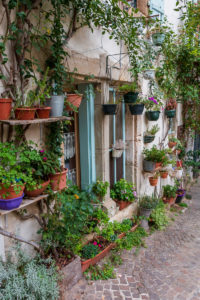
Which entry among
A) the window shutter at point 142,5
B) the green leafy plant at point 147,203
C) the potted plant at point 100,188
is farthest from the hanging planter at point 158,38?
the green leafy plant at point 147,203

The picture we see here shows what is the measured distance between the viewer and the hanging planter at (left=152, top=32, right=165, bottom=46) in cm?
491

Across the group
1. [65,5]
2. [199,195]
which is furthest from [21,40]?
[199,195]

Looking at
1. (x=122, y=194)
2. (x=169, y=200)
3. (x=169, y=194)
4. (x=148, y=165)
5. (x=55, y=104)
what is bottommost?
(x=169, y=200)

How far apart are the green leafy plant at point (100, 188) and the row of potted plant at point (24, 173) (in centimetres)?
109

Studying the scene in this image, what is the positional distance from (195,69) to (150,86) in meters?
2.50

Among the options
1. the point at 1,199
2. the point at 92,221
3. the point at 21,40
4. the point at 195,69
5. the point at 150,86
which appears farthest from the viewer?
the point at 195,69

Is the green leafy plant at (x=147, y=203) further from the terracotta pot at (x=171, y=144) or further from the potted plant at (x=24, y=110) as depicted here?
the potted plant at (x=24, y=110)

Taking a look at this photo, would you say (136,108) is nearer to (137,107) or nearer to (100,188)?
(137,107)

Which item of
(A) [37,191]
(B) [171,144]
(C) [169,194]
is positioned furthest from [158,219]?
(A) [37,191]

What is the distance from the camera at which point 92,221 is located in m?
3.81

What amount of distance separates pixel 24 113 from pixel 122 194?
9.14 ft

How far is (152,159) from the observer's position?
515cm

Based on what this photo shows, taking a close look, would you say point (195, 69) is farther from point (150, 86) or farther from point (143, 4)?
point (143, 4)

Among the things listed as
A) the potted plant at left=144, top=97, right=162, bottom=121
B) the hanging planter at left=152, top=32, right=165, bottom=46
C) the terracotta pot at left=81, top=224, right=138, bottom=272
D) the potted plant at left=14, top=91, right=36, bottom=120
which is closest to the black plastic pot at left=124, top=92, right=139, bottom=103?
the potted plant at left=144, top=97, right=162, bottom=121
